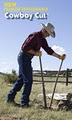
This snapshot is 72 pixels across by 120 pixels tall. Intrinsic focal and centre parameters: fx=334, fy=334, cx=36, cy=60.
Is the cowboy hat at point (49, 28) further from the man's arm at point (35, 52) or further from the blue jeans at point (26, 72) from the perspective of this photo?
the blue jeans at point (26, 72)

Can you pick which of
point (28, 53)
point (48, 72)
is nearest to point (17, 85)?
point (28, 53)

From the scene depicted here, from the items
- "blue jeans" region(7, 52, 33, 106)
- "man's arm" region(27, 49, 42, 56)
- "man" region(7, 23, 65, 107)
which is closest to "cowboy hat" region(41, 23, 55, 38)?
"man" region(7, 23, 65, 107)

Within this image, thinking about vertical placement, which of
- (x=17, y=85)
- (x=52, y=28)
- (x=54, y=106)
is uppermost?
(x=52, y=28)

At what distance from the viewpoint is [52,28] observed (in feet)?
23.9

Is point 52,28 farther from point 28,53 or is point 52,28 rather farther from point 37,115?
point 37,115

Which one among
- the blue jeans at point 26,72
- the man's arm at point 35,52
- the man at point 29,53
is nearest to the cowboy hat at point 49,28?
the man at point 29,53

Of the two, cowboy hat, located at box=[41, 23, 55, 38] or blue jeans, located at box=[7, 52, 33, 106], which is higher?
cowboy hat, located at box=[41, 23, 55, 38]

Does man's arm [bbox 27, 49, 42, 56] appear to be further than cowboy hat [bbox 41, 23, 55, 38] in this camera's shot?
No

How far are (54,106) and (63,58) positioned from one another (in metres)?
1.13

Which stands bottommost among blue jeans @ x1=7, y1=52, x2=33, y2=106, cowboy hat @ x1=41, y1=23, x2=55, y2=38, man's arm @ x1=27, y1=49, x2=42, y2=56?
blue jeans @ x1=7, y1=52, x2=33, y2=106

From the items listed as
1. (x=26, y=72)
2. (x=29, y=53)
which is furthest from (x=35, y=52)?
(x=26, y=72)

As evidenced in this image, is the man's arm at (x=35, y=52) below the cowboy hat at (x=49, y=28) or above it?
below

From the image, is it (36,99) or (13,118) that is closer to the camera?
(13,118)

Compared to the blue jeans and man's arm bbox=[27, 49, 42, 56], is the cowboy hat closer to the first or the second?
man's arm bbox=[27, 49, 42, 56]
